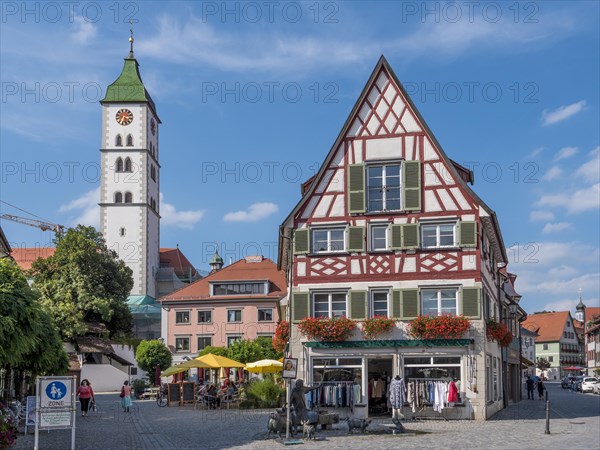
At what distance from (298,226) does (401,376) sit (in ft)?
22.3

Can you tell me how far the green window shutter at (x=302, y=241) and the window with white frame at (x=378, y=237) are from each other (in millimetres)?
2395

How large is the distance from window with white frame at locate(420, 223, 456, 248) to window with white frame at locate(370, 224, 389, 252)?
4.66ft

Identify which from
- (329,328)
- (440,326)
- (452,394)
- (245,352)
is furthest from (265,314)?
(452,394)

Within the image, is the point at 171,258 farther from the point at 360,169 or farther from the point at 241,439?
the point at 241,439

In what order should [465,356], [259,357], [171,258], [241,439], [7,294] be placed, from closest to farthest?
[7,294] → [241,439] → [465,356] → [259,357] → [171,258]

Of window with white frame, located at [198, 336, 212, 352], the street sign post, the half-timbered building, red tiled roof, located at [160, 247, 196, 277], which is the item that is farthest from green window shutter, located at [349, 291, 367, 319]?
red tiled roof, located at [160, 247, 196, 277]

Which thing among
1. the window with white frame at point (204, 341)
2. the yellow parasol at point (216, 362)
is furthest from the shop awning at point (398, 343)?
the window with white frame at point (204, 341)

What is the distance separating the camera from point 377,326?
111ft

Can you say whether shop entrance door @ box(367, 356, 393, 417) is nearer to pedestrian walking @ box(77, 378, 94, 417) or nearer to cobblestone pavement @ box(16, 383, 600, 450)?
cobblestone pavement @ box(16, 383, 600, 450)

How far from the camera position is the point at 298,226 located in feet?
118

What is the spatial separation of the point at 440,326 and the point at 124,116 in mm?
90483

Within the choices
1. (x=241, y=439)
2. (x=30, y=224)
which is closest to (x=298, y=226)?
(x=241, y=439)

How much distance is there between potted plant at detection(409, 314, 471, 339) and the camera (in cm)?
3300

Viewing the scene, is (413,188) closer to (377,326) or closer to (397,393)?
(377,326)
